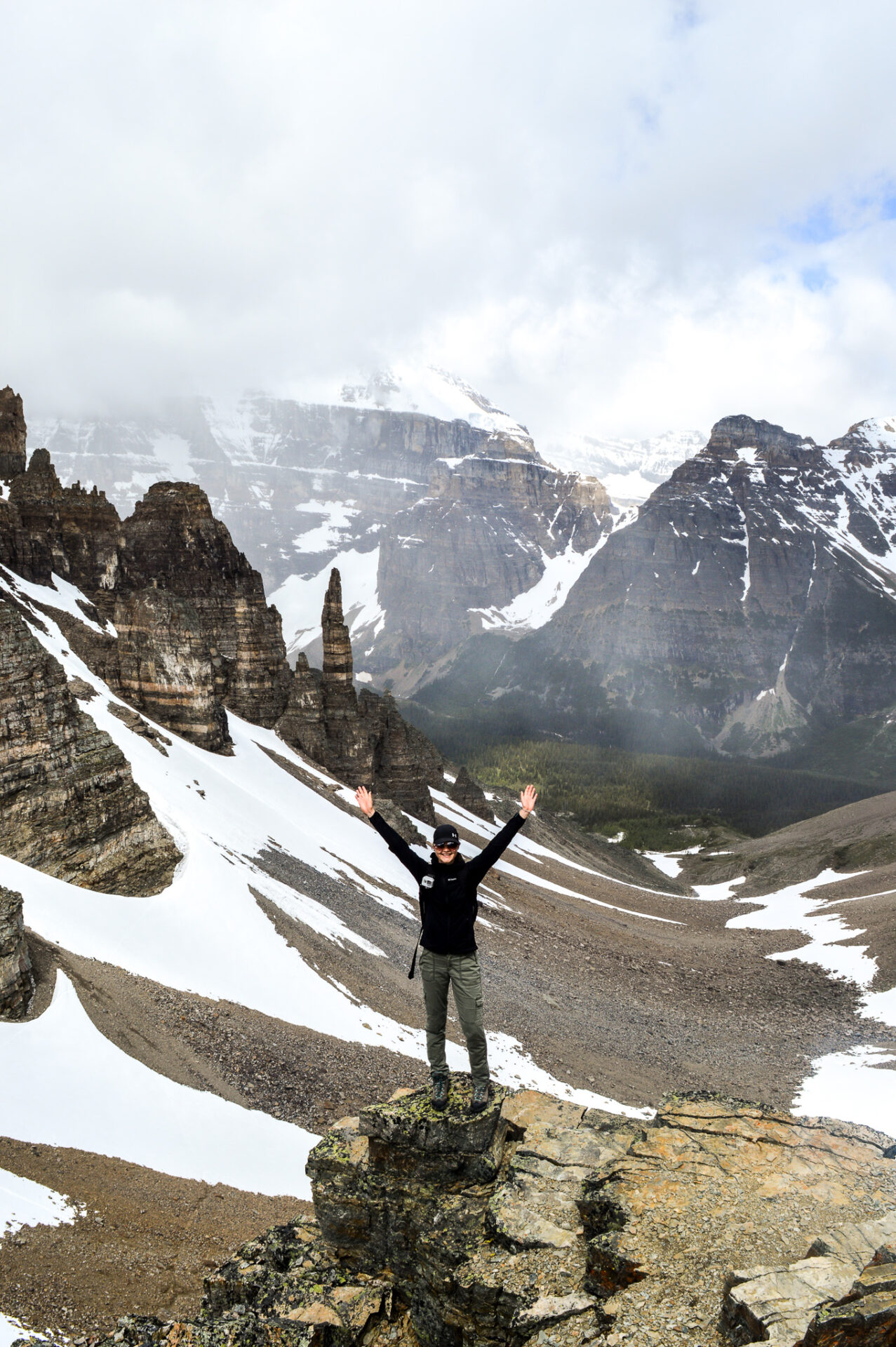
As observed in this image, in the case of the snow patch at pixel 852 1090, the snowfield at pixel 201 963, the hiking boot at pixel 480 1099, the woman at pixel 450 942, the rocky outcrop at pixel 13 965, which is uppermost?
the woman at pixel 450 942

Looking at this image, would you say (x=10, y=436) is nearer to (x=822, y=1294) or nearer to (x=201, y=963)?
(x=201, y=963)

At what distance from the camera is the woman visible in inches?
376

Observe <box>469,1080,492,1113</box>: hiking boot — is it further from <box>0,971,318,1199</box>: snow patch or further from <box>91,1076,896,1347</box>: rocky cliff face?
<box>0,971,318,1199</box>: snow patch

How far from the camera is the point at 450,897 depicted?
9.52 metres

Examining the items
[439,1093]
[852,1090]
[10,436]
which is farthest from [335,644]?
[439,1093]

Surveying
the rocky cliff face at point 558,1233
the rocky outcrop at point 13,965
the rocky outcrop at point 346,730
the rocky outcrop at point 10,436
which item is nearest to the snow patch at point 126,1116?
the rocky outcrop at point 13,965

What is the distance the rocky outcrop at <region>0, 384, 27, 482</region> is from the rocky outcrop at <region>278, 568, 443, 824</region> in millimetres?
28908

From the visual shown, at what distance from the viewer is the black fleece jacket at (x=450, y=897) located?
9.54 metres

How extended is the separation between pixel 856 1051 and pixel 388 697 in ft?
180

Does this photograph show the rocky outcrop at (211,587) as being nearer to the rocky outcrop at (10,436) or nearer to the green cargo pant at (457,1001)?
the rocky outcrop at (10,436)

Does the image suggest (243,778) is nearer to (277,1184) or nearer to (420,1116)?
(277,1184)

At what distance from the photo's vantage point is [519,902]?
185 ft

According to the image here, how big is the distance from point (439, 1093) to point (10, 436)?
2866 inches

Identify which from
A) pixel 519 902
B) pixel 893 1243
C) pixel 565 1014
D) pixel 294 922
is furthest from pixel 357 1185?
pixel 519 902
